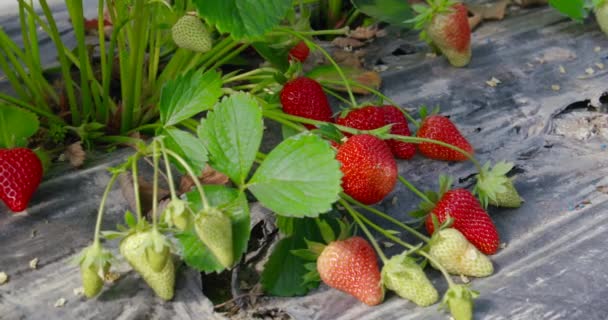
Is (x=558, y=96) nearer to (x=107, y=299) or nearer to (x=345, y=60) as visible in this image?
(x=345, y=60)

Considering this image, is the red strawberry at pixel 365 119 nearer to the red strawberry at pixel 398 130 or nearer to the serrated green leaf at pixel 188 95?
the red strawberry at pixel 398 130

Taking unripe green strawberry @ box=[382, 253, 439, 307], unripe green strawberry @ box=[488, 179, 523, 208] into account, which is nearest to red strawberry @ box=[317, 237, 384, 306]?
unripe green strawberry @ box=[382, 253, 439, 307]

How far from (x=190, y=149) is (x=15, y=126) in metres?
0.29

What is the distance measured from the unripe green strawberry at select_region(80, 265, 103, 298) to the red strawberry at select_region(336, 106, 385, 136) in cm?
40

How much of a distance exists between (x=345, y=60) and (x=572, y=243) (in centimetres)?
55

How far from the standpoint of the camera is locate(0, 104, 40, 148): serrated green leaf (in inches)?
42.4

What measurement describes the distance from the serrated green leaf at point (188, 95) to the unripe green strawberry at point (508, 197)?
0.37 metres

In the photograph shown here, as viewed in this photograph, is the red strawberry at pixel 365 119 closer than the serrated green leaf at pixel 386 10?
Yes

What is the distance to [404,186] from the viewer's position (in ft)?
3.74

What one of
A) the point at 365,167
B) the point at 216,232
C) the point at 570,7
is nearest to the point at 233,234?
the point at 216,232

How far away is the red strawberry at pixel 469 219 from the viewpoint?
0.99 metres

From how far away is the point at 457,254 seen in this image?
95cm

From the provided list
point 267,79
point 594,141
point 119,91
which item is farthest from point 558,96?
point 119,91

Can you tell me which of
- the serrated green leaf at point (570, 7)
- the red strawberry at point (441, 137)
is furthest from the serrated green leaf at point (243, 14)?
the serrated green leaf at point (570, 7)
